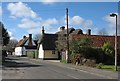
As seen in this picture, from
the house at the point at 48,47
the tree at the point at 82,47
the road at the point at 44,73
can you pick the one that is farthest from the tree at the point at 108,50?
the house at the point at 48,47

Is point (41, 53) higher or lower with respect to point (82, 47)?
lower

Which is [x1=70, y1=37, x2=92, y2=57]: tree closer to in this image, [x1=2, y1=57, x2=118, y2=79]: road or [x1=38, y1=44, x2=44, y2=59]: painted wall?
[x1=2, y1=57, x2=118, y2=79]: road

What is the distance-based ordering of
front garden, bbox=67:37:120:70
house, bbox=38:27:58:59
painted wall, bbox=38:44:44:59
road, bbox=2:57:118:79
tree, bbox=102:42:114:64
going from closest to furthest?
1. road, bbox=2:57:118:79
2. front garden, bbox=67:37:120:70
3. tree, bbox=102:42:114:64
4. house, bbox=38:27:58:59
5. painted wall, bbox=38:44:44:59

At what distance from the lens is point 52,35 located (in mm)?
77188

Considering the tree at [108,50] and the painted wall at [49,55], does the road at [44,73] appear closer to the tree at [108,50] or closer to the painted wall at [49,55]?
the tree at [108,50]

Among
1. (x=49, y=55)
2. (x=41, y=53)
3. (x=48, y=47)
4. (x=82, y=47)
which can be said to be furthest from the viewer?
(x=41, y=53)

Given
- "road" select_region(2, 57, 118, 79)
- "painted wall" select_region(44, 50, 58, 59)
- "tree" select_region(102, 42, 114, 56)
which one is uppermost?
"tree" select_region(102, 42, 114, 56)

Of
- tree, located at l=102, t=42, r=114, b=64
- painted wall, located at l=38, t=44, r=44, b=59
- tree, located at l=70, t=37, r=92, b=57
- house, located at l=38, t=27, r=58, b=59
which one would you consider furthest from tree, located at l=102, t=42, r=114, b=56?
painted wall, located at l=38, t=44, r=44, b=59

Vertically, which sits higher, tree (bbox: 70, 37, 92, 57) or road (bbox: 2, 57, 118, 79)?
tree (bbox: 70, 37, 92, 57)

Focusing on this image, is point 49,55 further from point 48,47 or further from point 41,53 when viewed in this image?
point 41,53

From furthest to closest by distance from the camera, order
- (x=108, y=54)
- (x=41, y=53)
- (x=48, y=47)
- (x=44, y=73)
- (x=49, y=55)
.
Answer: (x=41, y=53) → (x=48, y=47) → (x=49, y=55) → (x=108, y=54) → (x=44, y=73)

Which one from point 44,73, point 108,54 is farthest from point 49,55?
point 44,73

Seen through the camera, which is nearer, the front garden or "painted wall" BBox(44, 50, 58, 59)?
the front garden

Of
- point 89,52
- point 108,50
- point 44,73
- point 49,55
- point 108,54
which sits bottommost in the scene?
Result: point 44,73
